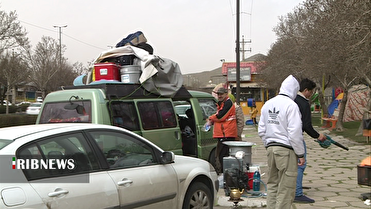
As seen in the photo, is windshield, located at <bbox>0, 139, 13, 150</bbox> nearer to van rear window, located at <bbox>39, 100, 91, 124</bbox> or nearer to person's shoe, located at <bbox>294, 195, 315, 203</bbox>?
van rear window, located at <bbox>39, 100, 91, 124</bbox>

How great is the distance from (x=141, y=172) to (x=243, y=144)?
9.98 feet

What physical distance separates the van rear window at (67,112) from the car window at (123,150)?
72.0 inches

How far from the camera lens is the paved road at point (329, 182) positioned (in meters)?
6.73

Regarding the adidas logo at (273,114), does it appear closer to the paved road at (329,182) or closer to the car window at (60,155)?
the paved road at (329,182)

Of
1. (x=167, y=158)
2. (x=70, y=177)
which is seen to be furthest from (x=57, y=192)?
(x=167, y=158)

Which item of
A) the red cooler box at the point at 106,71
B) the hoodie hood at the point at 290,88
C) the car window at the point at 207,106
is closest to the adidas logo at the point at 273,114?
the hoodie hood at the point at 290,88

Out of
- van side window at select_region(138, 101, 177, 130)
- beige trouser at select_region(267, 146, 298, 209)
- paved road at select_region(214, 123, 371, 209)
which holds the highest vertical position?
van side window at select_region(138, 101, 177, 130)

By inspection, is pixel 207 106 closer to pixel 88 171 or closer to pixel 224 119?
pixel 224 119

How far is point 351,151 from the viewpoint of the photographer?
13727mm

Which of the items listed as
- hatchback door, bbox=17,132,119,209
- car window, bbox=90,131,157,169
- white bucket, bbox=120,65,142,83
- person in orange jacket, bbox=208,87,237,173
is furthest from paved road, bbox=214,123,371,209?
hatchback door, bbox=17,132,119,209

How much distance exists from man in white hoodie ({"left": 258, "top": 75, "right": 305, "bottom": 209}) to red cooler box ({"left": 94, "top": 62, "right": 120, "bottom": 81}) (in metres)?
3.29

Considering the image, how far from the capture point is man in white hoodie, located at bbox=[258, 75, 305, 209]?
16.6 ft

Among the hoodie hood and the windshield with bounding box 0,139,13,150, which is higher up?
the hoodie hood

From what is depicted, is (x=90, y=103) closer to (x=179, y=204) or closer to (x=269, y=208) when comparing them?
(x=179, y=204)
